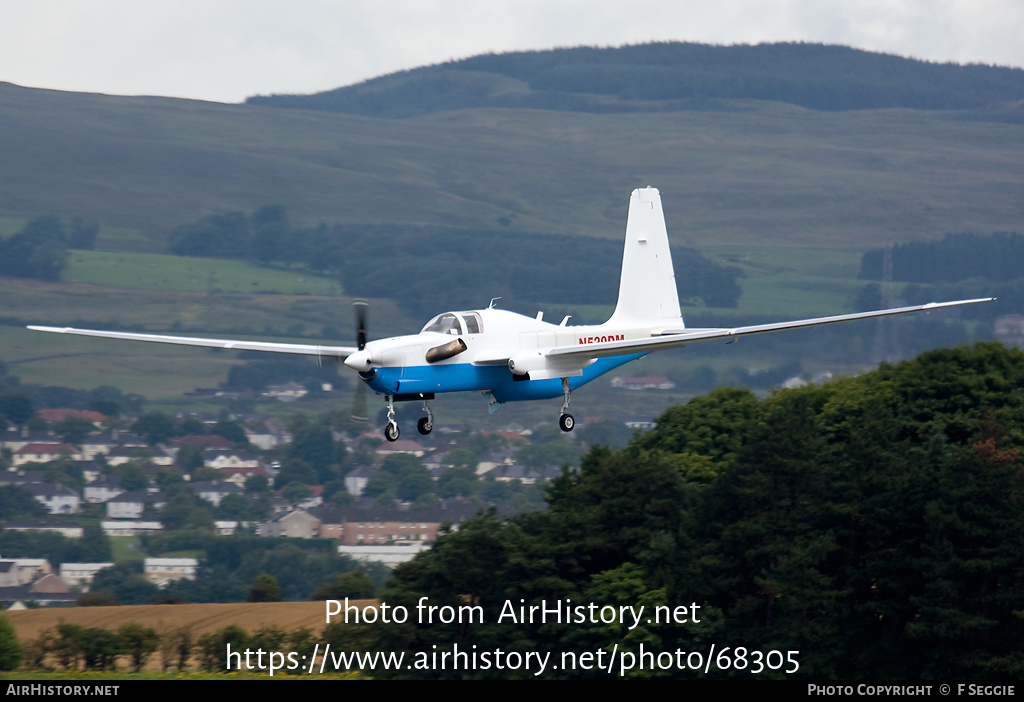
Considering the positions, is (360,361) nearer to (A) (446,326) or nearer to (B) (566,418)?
(A) (446,326)

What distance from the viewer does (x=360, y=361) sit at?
32688mm

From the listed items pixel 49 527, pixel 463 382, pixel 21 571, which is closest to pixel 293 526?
pixel 49 527

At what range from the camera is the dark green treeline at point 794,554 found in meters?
56.4

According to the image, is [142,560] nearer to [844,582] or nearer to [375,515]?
[375,515]

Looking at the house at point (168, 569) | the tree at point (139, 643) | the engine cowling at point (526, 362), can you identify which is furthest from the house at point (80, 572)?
the engine cowling at point (526, 362)

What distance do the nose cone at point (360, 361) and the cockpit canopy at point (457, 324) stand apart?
2.23m

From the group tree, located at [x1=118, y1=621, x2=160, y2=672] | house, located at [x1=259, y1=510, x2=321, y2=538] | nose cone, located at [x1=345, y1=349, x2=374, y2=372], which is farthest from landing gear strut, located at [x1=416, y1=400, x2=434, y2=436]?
house, located at [x1=259, y1=510, x2=321, y2=538]

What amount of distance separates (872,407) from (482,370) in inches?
1567

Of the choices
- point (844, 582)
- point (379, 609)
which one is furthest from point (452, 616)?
point (844, 582)

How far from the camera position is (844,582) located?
6059 cm

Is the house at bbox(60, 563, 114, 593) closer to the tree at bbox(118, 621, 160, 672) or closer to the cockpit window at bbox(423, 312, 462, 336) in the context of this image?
the tree at bbox(118, 621, 160, 672)

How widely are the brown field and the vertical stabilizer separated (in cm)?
4120

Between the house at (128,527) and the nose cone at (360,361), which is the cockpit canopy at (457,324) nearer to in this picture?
the nose cone at (360,361)

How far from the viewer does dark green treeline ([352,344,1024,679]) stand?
5644cm
